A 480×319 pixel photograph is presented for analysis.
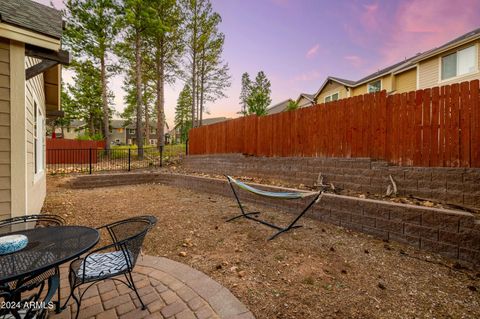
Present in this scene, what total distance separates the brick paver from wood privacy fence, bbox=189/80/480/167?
437cm

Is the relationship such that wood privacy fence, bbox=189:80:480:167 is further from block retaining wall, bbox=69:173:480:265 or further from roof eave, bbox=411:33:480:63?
roof eave, bbox=411:33:480:63

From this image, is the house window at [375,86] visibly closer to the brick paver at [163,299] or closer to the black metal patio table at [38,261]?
the brick paver at [163,299]

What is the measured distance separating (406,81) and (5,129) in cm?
1833

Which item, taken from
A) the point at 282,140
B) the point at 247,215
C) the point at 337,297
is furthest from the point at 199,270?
the point at 282,140

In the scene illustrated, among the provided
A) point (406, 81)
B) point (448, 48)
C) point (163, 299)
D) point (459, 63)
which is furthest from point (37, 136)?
point (406, 81)

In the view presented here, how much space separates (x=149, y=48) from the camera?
51.8ft

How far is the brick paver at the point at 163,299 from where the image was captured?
1949 millimetres

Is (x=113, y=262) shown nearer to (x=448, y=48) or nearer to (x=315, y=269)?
(x=315, y=269)

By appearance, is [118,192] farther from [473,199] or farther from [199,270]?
[473,199]

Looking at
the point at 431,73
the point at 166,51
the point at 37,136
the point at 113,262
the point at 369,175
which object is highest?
the point at 166,51

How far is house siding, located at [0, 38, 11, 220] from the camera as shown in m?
2.81

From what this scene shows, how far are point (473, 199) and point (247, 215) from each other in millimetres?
3770

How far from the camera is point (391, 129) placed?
15.6 ft

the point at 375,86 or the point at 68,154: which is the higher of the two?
the point at 375,86
